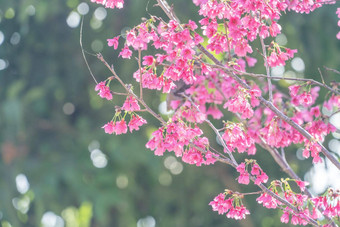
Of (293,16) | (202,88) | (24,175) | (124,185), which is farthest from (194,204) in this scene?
(202,88)

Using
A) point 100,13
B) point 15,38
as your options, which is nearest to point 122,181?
point 100,13

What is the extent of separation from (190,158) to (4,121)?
3.20 meters

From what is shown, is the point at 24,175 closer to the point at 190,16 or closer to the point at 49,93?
the point at 49,93

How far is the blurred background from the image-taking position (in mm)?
4977

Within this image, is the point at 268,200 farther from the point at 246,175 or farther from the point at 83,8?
the point at 83,8

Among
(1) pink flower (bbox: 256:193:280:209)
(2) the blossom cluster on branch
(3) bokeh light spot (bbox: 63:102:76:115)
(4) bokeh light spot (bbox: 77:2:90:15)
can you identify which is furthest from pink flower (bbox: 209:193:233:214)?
(3) bokeh light spot (bbox: 63:102:76:115)

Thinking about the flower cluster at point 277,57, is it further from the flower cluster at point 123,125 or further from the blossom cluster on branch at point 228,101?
the flower cluster at point 123,125

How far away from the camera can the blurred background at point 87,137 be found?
4977 mm

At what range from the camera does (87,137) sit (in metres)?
5.19

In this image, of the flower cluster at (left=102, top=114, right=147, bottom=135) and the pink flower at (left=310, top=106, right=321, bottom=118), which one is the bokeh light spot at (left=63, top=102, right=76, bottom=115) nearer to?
the pink flower at (left=310, top=106, right=321, bottom=118)

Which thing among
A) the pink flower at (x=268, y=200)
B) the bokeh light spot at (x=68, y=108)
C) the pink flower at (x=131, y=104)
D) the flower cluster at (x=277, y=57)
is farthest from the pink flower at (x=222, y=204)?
the bokeh light spot at (x=68, y=108)

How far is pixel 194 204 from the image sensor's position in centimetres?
554

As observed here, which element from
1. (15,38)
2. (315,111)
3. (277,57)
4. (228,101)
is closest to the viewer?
(228,101)

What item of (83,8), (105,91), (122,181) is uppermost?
(105,91)
